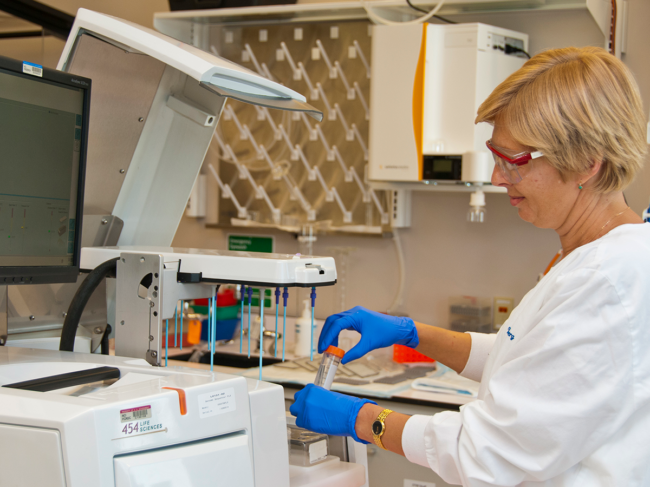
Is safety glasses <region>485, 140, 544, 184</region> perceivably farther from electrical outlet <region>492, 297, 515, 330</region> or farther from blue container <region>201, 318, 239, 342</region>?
blue container <region>201, 318, 239, 342</region>

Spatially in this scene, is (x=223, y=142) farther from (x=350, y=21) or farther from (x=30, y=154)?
(x=30, y=154)

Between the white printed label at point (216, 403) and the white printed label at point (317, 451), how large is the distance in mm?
284

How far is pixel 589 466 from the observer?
95 cm

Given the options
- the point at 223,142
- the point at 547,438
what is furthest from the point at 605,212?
the point at 223,142

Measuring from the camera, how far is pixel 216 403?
2.75 feet

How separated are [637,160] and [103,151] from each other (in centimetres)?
95

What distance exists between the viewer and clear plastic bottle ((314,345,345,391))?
1.19 metres

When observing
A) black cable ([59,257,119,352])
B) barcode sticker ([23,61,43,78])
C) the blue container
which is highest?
barcode sticker ([23,61,43,78])

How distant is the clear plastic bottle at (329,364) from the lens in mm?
1186

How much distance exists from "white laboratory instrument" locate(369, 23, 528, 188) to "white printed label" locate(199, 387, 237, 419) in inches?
64.9

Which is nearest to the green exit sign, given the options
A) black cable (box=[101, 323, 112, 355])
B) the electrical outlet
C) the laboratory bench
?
the laboratory bench

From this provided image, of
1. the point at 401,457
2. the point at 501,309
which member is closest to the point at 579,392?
the point at 401,457

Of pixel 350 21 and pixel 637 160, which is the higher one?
pixel 350 21

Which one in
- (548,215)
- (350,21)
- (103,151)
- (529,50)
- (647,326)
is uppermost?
(350,21)
